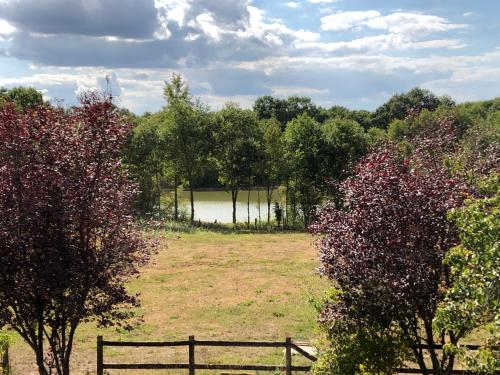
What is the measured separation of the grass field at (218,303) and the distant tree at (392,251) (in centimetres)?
231

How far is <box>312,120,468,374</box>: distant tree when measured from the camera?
10.8 metres

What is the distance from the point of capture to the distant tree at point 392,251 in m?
10.8

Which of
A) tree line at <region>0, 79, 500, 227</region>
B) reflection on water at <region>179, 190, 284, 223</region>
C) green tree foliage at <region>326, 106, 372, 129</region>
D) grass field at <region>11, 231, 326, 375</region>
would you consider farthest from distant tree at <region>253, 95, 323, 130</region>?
grass field at <region>11, 231, 326, 375</region>

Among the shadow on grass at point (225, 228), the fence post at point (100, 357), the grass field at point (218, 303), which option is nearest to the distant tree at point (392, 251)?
the grass field at point (218, 303)

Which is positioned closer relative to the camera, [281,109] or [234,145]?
[234,145]

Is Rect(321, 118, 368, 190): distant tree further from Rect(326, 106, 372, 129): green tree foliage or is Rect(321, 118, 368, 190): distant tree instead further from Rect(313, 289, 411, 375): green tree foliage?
Rect(326, 106, 372, 129): green tree foliage

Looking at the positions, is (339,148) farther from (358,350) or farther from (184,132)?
(358,350)

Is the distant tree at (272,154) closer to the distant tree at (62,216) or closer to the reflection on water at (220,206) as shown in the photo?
the reflection on water at (220,206)

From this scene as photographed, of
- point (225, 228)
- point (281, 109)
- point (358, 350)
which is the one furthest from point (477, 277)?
point (281, 109)

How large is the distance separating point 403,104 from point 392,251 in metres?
111

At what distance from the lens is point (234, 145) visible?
60.3 m

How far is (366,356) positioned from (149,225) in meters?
6.18

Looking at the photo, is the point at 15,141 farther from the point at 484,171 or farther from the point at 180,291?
the point at 180,291

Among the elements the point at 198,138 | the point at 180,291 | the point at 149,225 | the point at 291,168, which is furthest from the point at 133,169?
the point at 149,225
